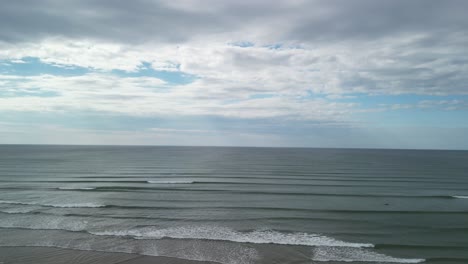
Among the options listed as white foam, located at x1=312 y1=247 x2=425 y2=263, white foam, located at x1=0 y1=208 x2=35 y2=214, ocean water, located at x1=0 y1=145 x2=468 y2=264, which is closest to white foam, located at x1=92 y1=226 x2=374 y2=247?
ocean water, located at x1=0 y1=145 x2=468 y2=264

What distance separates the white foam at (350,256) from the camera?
14.0m

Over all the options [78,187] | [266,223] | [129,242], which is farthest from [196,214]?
[78,187]

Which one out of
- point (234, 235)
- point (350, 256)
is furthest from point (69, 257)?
point (350, 256)

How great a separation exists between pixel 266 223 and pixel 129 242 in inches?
337

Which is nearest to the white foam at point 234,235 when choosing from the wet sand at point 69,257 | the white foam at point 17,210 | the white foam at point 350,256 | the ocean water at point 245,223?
the ocean water at point 245,223

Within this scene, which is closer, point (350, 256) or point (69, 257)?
point (69, 257)

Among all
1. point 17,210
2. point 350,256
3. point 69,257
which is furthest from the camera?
point 17,210

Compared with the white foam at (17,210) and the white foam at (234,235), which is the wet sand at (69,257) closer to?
the white foam at (234,235)

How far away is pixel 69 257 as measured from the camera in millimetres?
13828

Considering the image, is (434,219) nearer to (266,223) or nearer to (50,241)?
(266,223)

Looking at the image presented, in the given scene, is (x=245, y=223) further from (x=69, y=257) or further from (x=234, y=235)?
(x=69, y=257)

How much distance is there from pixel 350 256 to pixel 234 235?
20.2 feet

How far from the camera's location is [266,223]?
2000 cm

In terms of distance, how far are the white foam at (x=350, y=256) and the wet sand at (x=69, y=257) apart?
549 centimetres
